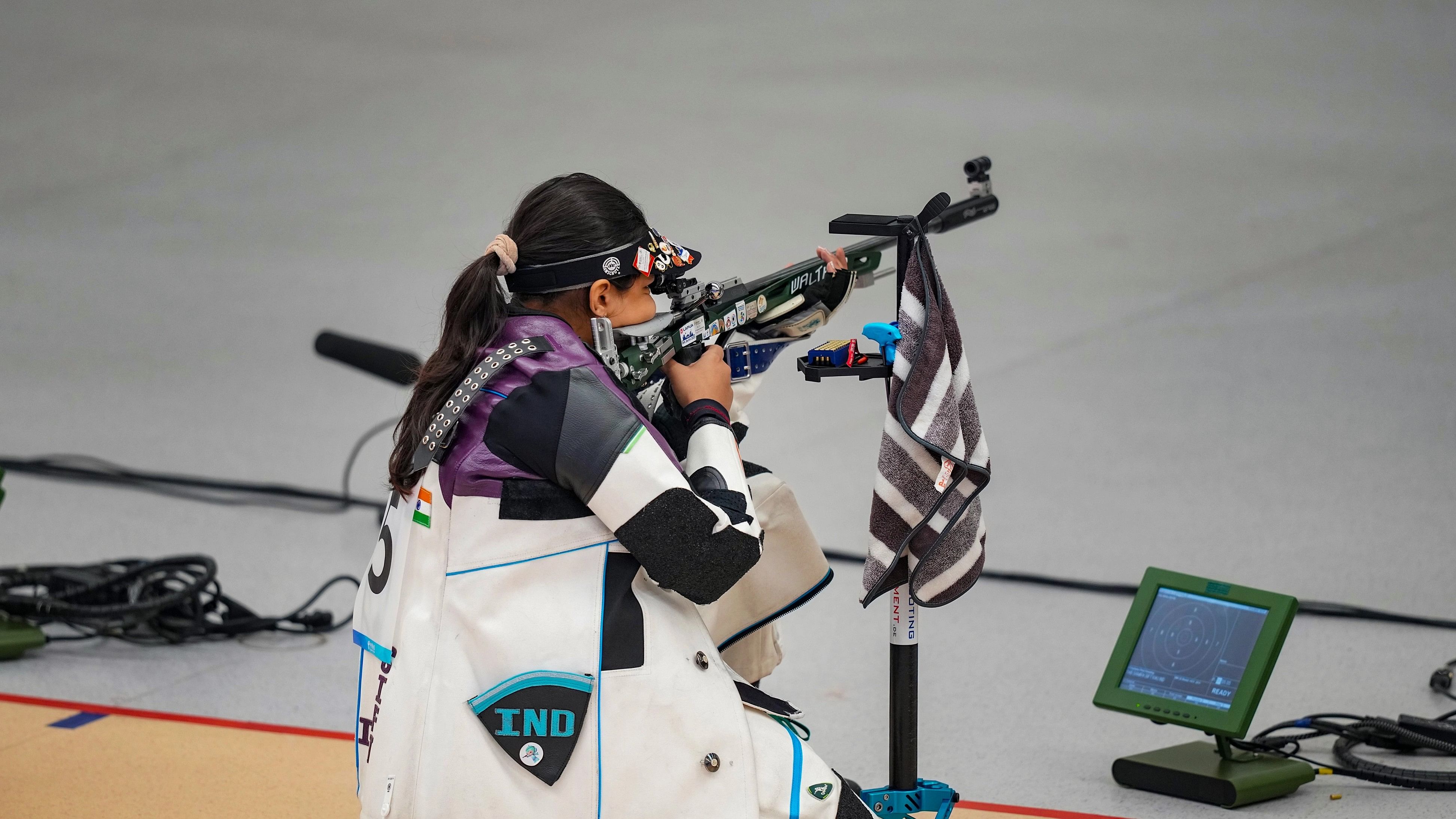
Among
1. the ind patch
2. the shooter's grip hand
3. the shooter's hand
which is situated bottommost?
the ind patch

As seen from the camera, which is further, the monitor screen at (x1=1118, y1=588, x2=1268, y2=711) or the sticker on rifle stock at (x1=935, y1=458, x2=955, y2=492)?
the monitor screen at (x1=1118, y1=588, x2=1268, y2=711)

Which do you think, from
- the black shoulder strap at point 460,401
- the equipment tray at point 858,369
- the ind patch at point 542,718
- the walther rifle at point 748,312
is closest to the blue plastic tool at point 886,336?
the equipment tray at point 858,369

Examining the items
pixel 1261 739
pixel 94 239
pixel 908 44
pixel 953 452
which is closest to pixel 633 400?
pixel 953 452

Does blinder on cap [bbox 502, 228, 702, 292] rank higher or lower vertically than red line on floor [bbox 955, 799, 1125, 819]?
higher

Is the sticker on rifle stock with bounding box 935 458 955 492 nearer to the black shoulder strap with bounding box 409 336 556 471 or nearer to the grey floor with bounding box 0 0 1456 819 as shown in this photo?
the black shoulder strap with bounding box 409 336 556 471

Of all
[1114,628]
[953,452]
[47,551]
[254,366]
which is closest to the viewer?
[953,452]

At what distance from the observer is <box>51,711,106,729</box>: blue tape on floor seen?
2.56 metres

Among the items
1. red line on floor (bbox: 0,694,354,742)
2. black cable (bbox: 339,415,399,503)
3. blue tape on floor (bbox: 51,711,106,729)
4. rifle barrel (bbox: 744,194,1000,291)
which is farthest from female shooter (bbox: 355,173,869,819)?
black cable (bbox: 339,415,399,503)

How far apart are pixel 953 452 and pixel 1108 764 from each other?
41.1 inches

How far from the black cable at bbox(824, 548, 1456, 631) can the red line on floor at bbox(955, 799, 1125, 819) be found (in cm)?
84

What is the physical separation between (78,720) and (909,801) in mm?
1698

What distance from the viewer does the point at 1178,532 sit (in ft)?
12.1

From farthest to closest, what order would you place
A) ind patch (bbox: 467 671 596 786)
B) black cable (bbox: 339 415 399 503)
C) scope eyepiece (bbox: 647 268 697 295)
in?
black cable (bbox: 339 415 399 503), scope eyepiece (bbox: 647 268 697 295), ind patch (bbox: 467 671 596 786)

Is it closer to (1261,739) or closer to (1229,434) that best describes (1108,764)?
(1261,739)
